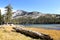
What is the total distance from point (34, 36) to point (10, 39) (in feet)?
14.0

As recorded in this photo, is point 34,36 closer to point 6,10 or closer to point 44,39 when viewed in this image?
point 44,39

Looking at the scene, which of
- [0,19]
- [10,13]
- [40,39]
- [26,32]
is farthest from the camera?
[0,19]

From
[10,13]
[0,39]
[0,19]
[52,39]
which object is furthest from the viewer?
[0,19]

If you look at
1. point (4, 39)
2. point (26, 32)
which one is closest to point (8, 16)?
point (26, 32)

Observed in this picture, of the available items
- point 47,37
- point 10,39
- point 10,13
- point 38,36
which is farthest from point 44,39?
point 10,13

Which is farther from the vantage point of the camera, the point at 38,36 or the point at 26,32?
the point at 26,32

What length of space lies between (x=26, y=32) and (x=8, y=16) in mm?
69999

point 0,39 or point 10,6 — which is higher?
point 10,6

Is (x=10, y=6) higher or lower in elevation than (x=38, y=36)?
higher

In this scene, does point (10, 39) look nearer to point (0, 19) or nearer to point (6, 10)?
point (6, 10)

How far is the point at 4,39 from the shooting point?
14.5 meters

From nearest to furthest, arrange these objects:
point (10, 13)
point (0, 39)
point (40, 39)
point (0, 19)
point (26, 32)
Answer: point (0, 39), point (40, 39), point (26, 32), point (10, 13), point (0, 19)

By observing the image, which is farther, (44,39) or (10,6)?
(10,6)

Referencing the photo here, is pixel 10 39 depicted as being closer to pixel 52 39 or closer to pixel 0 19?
pixel 52 39
